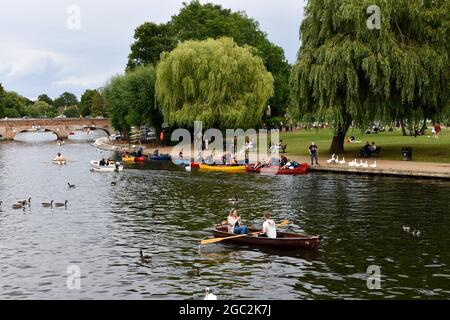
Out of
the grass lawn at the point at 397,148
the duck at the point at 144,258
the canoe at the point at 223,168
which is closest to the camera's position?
the duck at the point at 144,258

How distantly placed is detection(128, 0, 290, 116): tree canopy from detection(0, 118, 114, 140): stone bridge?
120 ft

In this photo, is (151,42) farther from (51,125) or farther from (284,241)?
(284,241)

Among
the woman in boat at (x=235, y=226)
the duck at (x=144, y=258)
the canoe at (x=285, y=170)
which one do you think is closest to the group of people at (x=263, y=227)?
the woman in boat at (x=235, y=226)

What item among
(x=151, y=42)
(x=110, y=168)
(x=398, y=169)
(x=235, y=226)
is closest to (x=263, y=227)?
(x=235, y=226)

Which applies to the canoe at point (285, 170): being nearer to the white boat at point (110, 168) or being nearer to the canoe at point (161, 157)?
the white boat at point (110, 168)

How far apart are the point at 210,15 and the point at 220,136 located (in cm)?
2911

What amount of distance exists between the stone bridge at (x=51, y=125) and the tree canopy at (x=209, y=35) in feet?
120

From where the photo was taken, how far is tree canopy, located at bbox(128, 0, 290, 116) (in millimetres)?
91812

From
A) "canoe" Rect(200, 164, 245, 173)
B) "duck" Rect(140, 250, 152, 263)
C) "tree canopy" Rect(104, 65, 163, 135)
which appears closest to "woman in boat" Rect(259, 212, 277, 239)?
"duck" Rect(140, 250, 152, 263)

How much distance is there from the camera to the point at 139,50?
105 meters

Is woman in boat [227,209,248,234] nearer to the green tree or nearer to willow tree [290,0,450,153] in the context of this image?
willow tree [290,0,450,153]

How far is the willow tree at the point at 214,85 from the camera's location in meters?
67.8

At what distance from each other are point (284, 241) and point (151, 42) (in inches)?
3264
